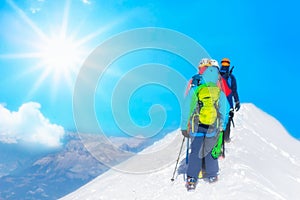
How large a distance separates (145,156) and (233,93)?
6456mm

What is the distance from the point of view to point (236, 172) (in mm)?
12039

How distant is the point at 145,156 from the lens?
17.7 metres

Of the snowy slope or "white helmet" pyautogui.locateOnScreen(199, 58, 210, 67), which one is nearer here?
the snowy slope

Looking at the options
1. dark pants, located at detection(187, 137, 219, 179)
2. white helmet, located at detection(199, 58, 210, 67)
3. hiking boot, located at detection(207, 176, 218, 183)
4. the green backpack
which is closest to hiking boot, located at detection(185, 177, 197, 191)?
dark pants, located at detection(187, 137, 219, 179)

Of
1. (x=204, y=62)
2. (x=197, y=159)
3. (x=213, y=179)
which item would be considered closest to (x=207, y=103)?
(x=204, y=62)

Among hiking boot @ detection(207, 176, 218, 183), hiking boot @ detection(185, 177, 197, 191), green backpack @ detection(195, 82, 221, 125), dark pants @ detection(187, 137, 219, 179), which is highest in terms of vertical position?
green backpack @ detection(195, 82, 221, 125)

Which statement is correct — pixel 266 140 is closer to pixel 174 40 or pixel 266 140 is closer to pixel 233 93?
pixel 233 93

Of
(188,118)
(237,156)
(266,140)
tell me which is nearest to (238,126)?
(266,140)

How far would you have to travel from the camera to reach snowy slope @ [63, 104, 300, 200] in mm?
11344

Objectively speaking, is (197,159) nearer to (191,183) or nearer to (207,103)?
(191,183)

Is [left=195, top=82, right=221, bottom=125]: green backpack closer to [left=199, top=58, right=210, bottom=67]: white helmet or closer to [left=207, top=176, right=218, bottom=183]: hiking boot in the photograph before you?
[left=199, top=58, right=210, bottom=67]: white helmet

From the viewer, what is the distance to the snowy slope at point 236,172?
37.2 feet

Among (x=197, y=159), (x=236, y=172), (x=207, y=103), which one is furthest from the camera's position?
(x=236, y=172)

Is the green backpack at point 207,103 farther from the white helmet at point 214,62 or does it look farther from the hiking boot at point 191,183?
the hiking boot at point 191,183
